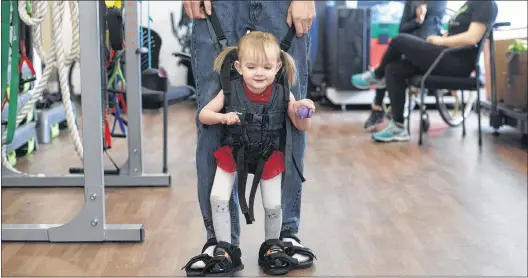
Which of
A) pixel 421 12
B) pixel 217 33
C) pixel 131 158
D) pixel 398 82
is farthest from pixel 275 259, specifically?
pixel 421 12

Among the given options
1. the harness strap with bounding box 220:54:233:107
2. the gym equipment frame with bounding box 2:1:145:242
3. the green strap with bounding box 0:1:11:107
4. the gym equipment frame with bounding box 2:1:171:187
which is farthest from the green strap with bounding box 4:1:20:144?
the harness strap with bounding box 220:54:233:107

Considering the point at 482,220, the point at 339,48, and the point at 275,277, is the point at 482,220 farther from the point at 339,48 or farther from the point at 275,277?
the point at 339,48

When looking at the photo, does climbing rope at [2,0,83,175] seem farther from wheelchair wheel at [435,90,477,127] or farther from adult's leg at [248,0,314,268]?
wheelchair wheel at [435,90,477,127]

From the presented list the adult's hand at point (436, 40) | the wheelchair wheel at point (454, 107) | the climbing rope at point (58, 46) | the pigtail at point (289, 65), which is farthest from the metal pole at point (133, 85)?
the wheelchair wheel at point (454, 107)

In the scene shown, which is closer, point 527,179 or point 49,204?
point 49,204

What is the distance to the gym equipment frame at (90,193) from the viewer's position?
2320 mm

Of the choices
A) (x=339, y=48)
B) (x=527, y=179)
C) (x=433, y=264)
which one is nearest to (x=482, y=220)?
(x=433, y=264)

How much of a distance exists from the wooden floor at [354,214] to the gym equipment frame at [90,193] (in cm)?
5

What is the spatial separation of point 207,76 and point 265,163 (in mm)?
285

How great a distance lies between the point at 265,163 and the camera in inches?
82.4

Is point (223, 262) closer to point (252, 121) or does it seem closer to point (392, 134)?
point (252, 121)

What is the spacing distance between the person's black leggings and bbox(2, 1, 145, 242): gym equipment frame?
8.80 ft

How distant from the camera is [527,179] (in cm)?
362

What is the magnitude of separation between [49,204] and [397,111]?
257cm
